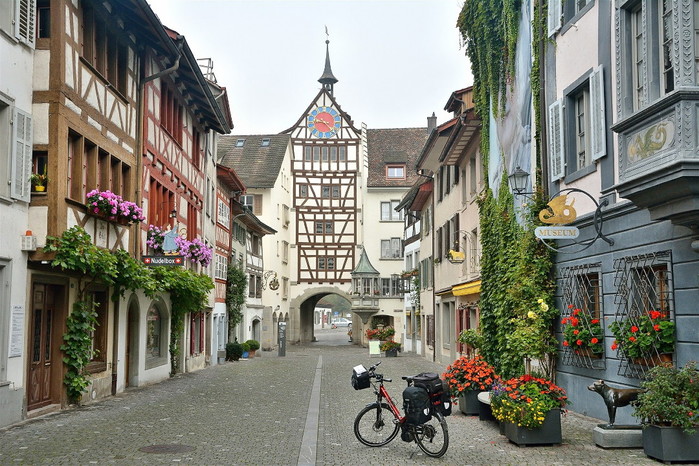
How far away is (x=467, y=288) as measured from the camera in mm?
A: 25109

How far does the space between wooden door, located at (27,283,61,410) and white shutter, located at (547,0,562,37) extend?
10.1 m

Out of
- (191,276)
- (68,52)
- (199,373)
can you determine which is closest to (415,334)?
(199,373)

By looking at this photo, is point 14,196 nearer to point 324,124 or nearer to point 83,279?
point 83,279

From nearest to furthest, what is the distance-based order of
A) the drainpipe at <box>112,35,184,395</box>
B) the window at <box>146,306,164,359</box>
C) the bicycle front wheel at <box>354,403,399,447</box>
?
the bicycle front wheel at <box>354,403,399,447</box>
the drainpipe at <box>112,35,184,395</box>
the window at <box>146,306,164,359</box>

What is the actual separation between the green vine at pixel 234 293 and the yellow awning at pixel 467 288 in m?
12.7

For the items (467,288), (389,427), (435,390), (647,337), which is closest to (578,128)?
(647,337)

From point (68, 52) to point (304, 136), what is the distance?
45.8 meters

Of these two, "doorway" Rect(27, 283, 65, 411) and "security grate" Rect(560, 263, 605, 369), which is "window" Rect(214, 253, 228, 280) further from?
"security grate" Rect(560, 263, 605, 369)

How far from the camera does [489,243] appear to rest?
19297 millimetres

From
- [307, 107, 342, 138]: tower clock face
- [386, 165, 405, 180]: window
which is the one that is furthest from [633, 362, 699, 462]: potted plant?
[386, 165, 405, 180]: window

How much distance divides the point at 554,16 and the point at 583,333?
580 cm

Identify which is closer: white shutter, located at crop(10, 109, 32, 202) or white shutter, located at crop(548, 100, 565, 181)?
white shutter, located at crop(10, 109, 32, 202)

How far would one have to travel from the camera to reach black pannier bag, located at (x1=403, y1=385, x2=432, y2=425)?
9.62 metres

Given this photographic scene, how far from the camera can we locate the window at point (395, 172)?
6188 cm
